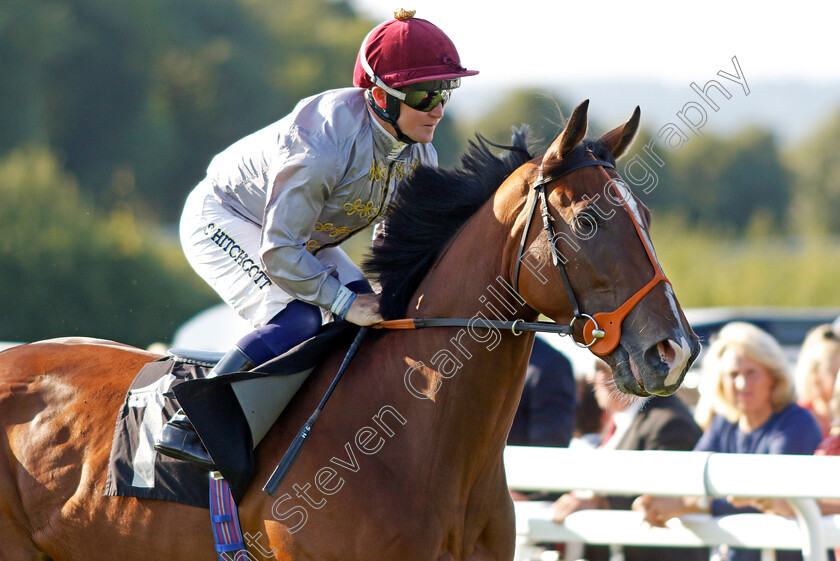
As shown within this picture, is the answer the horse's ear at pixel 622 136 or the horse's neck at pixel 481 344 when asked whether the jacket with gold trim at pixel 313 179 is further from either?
the horse's ear at pixel 622 136

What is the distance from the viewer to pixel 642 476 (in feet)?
12.7

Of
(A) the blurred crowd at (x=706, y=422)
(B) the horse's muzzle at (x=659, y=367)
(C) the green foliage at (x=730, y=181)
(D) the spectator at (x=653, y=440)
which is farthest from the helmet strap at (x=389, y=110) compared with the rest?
(C) the green foliage at (x=730, y=181)

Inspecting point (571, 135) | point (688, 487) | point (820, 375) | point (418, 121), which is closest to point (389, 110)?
point (418, 121)

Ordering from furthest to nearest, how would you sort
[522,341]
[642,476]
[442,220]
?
[642,476], [442,220], [522,341]

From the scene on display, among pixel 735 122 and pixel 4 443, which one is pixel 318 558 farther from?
pixel 735 122

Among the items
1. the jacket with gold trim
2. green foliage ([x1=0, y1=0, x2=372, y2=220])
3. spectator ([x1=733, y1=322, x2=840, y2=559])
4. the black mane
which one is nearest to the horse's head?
the black mane

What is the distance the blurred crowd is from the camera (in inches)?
173

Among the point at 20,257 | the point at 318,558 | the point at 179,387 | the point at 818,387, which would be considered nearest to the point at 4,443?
the point at 179,387

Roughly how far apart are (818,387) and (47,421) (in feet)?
14.8

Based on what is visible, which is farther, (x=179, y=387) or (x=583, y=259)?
(x=179, y=387)

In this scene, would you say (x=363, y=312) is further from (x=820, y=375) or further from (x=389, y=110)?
(x=820, y=375)

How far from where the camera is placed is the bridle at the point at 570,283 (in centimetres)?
260

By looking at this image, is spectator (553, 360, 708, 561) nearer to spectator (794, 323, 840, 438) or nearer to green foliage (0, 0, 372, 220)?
spectator (794, 323, 840, 438)

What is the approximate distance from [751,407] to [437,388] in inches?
95.8
